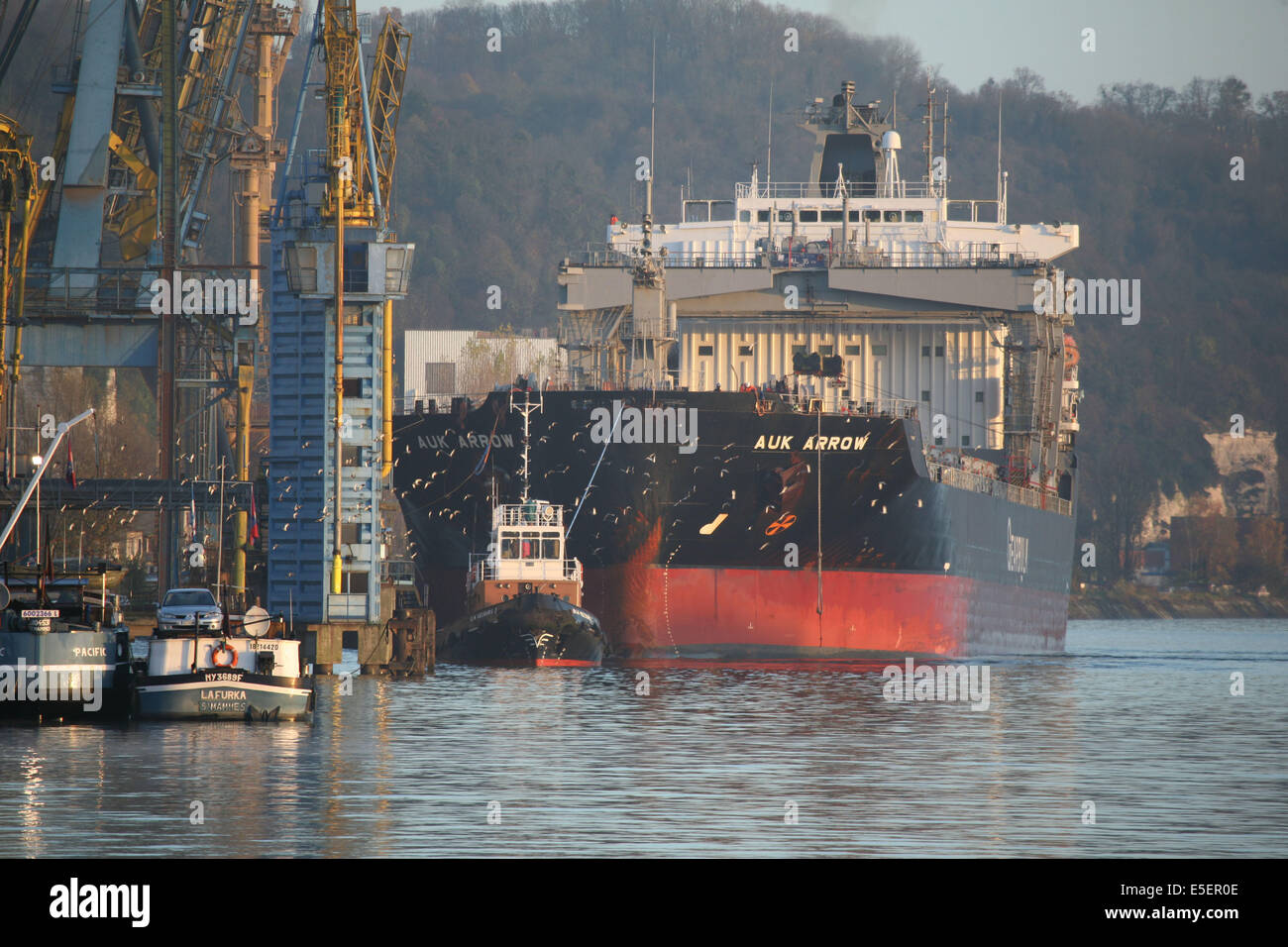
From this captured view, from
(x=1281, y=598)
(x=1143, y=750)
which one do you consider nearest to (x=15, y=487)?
(x=1143, y=750)

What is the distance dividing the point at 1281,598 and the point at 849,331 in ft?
291

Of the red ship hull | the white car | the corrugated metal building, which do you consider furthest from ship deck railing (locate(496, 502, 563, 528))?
the corrugated metal building

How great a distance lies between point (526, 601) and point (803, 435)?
9429 mm

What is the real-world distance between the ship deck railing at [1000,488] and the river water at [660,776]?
504 inches

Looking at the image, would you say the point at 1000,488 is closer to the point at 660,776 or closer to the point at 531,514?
the point at 531,514

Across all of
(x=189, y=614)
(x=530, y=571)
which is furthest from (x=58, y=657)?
(x=530, y=571)

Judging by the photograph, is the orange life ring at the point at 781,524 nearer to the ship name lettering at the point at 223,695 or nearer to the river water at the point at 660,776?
the river water at the point at 660,776

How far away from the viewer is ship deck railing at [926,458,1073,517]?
6109cm

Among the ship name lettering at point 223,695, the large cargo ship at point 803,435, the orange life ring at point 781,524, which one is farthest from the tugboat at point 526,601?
the ship name lettering at point 223,695

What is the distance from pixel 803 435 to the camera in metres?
56.2

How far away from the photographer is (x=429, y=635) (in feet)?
166

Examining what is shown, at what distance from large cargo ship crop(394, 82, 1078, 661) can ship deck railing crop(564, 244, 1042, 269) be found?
134 mm

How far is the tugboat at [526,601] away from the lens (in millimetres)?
52906
